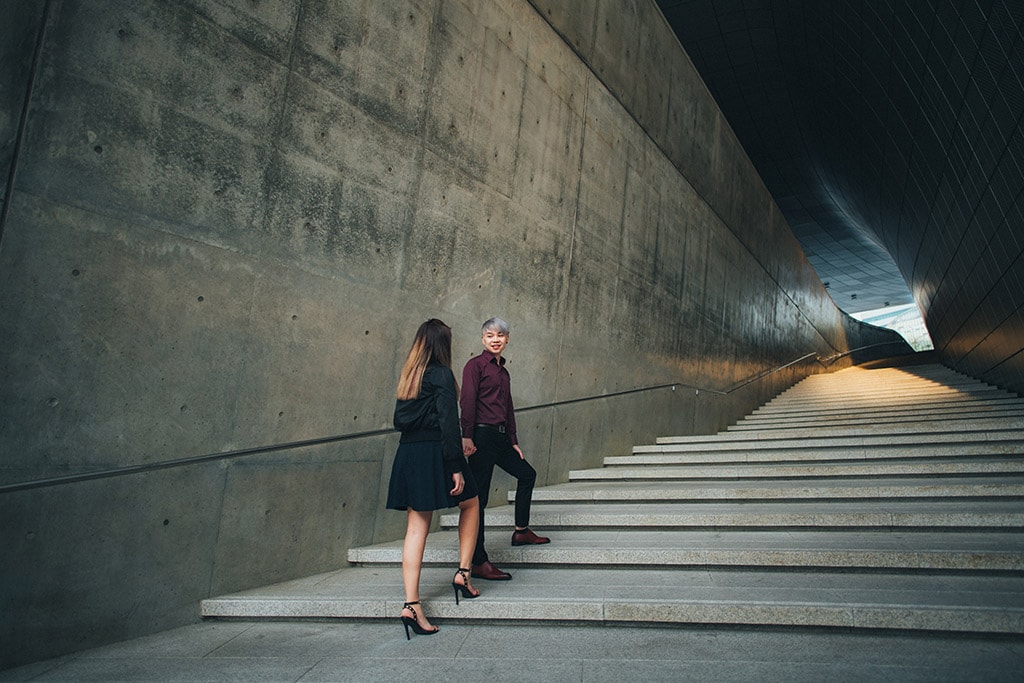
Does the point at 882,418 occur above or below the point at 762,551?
above

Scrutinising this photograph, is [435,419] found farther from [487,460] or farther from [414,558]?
[487,460]

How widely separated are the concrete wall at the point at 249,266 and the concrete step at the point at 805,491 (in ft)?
2.62

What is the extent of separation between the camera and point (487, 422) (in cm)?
386

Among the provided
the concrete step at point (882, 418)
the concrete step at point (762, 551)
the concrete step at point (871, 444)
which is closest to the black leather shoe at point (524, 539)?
the concrete step at point (762, 551)

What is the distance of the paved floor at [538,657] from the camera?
257cm

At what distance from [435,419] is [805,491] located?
3.55 m

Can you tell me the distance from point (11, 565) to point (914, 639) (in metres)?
4.05

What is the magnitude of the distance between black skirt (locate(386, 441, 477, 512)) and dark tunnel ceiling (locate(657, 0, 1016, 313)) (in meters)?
8.57

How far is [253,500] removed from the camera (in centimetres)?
370

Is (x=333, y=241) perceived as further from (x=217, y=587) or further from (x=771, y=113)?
(x=771, y=113)

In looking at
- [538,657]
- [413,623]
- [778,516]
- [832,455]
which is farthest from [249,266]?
[832,455]

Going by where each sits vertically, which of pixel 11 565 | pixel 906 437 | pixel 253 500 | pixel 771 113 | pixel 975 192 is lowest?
pixel 11 565

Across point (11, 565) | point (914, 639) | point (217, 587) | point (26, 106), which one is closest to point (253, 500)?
point (217, 587)

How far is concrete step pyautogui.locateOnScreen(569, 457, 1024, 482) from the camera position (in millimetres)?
5410
